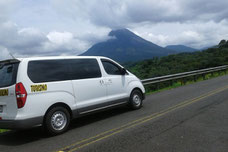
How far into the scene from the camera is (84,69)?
21.7 feet

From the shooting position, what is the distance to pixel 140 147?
438 centimetres

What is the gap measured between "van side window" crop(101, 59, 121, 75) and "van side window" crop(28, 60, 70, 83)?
157cm

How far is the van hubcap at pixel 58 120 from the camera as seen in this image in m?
5.68

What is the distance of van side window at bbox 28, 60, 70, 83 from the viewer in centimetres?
548

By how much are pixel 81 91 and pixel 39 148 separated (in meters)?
2.00

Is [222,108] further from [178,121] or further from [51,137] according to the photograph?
[51,137]

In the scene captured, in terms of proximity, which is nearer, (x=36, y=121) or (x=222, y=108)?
(x=36, y=121)

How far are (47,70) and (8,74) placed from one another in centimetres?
91

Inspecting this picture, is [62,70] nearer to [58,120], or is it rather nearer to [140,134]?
[58,120]

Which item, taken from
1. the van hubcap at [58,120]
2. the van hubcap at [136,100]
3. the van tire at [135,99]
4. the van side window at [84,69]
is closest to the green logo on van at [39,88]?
the van hubcap at [58,120]

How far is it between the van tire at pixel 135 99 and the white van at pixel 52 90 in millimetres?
809

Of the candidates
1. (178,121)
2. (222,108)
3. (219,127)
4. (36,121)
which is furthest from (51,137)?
(222,108)

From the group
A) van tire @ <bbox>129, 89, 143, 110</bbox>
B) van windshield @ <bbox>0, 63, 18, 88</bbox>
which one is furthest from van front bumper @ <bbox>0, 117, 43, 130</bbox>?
van tire @ <bbox>129, 89, 143, 110</bbox>

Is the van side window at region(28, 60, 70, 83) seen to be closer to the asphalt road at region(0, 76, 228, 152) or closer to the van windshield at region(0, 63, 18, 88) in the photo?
the van windshield at region(0, 63, 18, 88)
